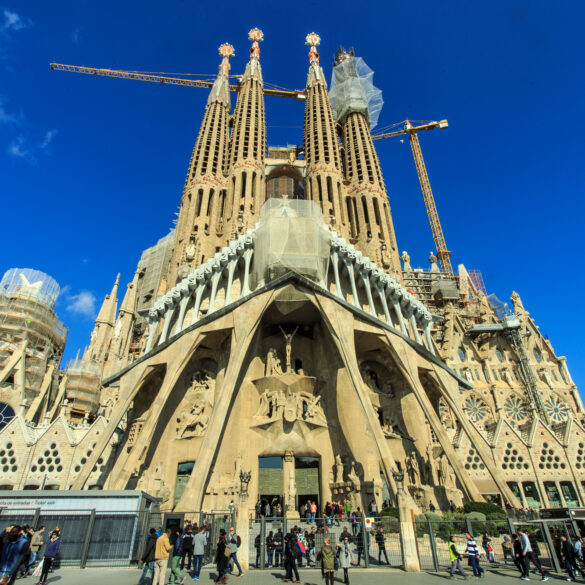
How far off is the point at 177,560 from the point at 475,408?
92.3 feet

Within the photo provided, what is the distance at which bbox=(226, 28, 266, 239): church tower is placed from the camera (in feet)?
96.1

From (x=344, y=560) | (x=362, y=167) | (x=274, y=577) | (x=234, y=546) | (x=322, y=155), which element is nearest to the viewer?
(x=344, y=560)

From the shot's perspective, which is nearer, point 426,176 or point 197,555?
point 197,555

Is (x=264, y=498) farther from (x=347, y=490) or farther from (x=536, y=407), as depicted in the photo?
(x=536, y=407)

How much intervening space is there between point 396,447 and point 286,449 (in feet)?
18.0

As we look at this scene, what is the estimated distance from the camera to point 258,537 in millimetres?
9508

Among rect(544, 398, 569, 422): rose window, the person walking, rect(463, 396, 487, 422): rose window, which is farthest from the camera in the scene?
rect(544, 398, 569, 422): rose window

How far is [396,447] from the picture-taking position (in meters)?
20.1

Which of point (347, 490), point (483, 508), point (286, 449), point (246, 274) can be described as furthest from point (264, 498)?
point (246, 274)

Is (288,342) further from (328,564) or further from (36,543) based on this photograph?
(328,564)

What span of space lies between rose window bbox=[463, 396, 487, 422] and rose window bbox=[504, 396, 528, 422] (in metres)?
1.76

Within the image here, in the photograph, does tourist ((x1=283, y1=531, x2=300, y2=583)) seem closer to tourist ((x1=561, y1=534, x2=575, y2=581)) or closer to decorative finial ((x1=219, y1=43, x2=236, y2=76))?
tourist ((x1=561, y1=534, x2=575, y2=581))

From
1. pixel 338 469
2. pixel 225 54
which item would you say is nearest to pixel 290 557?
pixel 338 469

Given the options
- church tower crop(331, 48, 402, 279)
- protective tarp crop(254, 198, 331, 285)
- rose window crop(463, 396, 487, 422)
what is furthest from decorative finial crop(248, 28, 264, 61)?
rose window crop(463, 396, 487, 422)
